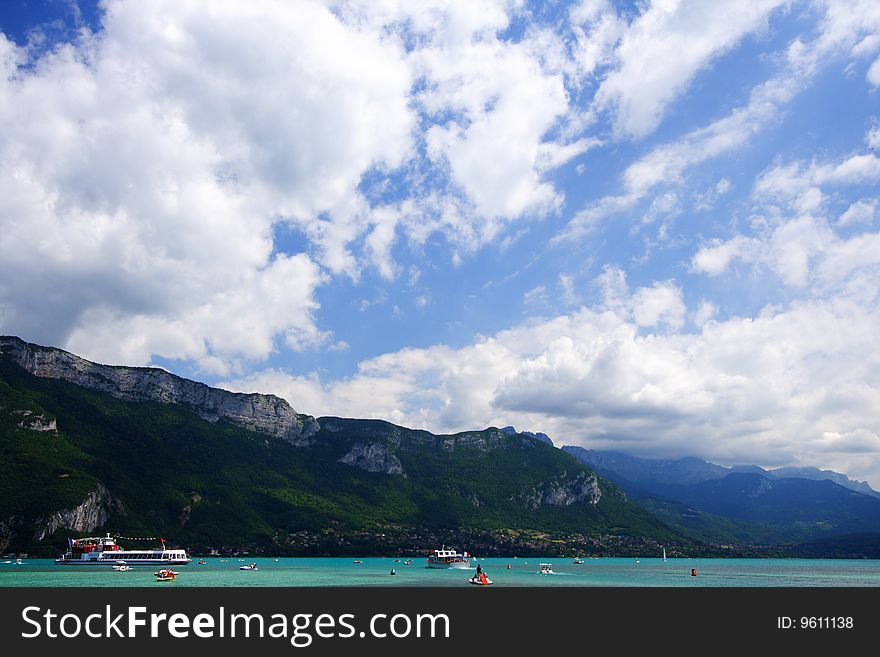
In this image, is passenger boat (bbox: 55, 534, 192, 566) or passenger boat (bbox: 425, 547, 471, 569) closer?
passenger boat (bbox: 55, 534, 192, 566)

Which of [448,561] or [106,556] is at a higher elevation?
[106,556]

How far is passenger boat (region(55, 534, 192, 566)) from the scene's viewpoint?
16800 cm

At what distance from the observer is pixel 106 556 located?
17138 cm

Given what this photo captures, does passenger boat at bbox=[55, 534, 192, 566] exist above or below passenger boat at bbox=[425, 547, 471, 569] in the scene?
above

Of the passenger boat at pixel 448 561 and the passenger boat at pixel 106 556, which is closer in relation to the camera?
the passenger boat at pixel 106 556

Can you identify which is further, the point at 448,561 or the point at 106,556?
the point at 448,561

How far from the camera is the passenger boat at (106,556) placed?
6614 inches

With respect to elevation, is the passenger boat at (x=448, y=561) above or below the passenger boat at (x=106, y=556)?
below
